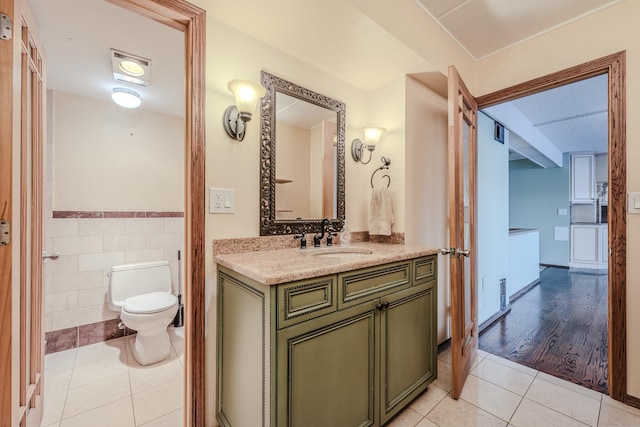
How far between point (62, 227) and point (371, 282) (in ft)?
8.76

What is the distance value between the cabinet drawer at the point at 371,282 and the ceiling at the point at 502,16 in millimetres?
1696

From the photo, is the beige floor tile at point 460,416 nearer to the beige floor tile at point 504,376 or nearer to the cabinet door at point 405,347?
the cabinet door at point 405,347

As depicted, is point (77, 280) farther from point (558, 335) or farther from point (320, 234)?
point (558, 335)

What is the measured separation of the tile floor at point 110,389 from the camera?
1.53 meters

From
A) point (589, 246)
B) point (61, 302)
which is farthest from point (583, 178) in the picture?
point (61, 302)

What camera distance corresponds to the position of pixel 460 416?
153cm

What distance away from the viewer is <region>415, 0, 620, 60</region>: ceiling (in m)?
1.73

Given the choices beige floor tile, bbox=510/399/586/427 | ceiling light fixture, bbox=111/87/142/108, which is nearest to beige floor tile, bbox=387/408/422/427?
beige floor tile, bbox=510/399/586/427

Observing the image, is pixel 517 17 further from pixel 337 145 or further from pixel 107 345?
pixel 107 345

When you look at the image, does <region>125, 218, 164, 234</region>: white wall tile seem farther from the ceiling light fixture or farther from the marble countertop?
the marble countertop

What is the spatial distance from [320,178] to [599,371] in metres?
2.43

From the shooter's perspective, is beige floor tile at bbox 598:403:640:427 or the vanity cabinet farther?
beige floor tile at bbox 598:403:640:427

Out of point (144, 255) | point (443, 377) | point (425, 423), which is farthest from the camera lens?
point (144, 255)

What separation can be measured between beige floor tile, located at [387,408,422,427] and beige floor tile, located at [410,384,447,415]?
1.7 inches
